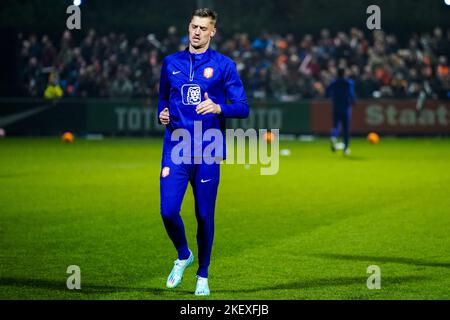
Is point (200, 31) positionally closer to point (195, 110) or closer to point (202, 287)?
point (195, 110)

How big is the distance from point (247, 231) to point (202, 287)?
4.25 meters

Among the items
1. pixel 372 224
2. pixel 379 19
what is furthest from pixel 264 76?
pixel 372 224

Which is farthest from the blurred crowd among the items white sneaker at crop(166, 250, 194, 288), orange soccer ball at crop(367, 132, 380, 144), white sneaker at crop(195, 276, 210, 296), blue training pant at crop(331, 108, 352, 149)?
white sneaker at crop(195, 276, 210, 296)

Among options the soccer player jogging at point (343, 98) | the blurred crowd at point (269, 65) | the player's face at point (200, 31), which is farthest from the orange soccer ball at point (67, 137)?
the player's face at point (200, 31)

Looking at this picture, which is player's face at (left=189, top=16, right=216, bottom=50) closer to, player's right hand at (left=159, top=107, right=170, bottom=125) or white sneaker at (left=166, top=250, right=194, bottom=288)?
player's right hand at (left=159, top=107, right=170, bottom=125)

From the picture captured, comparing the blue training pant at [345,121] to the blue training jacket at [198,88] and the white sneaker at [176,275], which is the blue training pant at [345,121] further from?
the blue training jacket at [198,88]

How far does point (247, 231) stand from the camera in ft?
42.6

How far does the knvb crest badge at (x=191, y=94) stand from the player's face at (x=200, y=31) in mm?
358

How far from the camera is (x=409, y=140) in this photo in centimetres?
3259

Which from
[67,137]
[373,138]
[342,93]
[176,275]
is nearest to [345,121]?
[342,93]

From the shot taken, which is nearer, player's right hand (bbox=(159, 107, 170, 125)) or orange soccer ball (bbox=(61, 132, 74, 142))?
player's right hand (bbox=(159, 107, 170, 125))

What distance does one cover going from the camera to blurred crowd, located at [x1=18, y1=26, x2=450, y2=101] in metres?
33.2

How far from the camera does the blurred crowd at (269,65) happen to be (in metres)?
33.2
